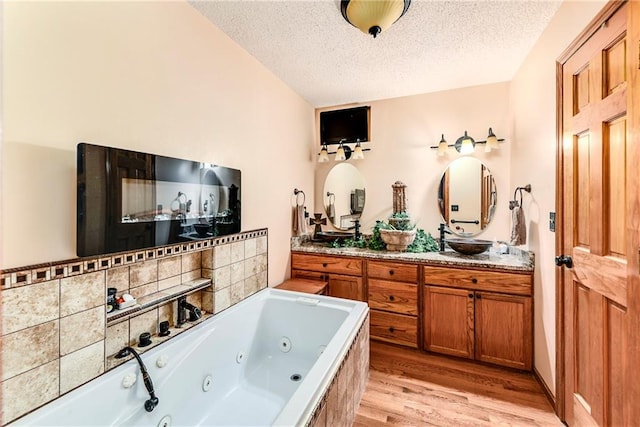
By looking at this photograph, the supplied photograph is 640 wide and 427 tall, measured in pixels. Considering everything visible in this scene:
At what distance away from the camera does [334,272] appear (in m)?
2.72

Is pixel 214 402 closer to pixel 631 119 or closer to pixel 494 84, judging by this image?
pixel 631 119

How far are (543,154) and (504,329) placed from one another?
1.39m

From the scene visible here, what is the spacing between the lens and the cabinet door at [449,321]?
225 cm

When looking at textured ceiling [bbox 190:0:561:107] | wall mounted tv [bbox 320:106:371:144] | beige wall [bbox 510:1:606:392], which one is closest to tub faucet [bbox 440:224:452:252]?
beige wall [bbox 510:1:606:392]

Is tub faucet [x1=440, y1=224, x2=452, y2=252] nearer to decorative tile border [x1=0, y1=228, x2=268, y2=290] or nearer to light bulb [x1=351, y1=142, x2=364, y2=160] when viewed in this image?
light bulb [x1=351, y1=142, x2=364, y2=160]

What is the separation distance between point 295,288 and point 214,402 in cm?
109

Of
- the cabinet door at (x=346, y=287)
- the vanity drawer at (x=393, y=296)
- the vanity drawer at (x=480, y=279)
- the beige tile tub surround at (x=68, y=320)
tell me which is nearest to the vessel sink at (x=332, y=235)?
the cabinet door at (x=346, y=287)

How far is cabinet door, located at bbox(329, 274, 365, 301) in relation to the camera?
2.62 metres

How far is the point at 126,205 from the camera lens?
1310 mm

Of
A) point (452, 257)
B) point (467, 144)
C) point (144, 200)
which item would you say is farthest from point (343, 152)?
point (144, 200)

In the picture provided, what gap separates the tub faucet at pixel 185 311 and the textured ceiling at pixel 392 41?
1.89 meters

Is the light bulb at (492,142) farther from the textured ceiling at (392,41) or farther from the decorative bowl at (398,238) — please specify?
the decorative bowl at (398,238)

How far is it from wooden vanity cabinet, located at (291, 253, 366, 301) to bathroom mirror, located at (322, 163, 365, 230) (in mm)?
642

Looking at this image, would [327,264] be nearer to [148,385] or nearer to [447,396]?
[447,396]
